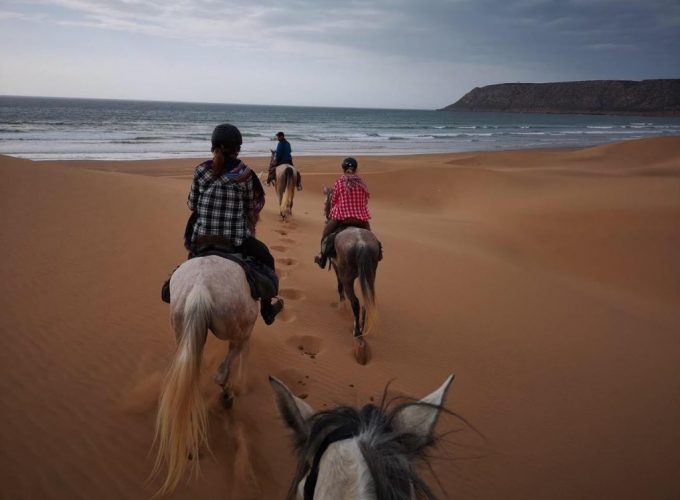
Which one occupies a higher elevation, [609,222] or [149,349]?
A: [609,222]

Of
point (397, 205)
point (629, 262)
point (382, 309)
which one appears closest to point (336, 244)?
point (382, 309)

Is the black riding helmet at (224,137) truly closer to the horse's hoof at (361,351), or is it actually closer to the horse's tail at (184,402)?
the horse's tail at (184,402)

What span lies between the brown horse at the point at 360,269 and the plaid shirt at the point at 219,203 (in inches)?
71.7

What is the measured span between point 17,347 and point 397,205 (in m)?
13.6

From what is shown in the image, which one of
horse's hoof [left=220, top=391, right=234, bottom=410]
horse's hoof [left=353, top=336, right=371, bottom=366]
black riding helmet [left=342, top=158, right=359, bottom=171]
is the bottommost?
horse's hoof [left=353, top=336, right=371, bottom=366]

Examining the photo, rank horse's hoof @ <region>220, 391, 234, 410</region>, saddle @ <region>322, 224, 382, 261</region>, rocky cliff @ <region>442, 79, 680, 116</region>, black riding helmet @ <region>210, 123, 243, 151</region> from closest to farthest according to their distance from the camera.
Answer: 1. black riding helmet @ <region>210, 123, 243, 151</region>
2. horse's hoof @ <region>220, 391, 234, 410</region>
3. saddle @ <region>322, 224, 382, 261</region>
4. rocky cliff @ <region>442, 79, 680, 116</region>

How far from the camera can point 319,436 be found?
1513 mm

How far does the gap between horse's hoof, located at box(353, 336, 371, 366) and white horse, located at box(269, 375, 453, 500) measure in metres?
3.02

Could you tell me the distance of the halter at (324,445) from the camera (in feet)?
4.78

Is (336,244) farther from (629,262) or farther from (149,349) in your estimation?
(629,262)

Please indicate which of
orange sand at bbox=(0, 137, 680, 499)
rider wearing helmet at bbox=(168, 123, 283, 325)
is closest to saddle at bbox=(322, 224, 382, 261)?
Answer: orange sand at bbox=(0, 137, 680, 499)

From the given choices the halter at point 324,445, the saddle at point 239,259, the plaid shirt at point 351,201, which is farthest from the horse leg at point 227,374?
the plaid shirt at point 351,201

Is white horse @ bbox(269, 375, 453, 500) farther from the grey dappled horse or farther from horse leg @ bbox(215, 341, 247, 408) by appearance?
the grey dappled horse

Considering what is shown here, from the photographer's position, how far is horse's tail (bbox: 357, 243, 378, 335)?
199 inches
